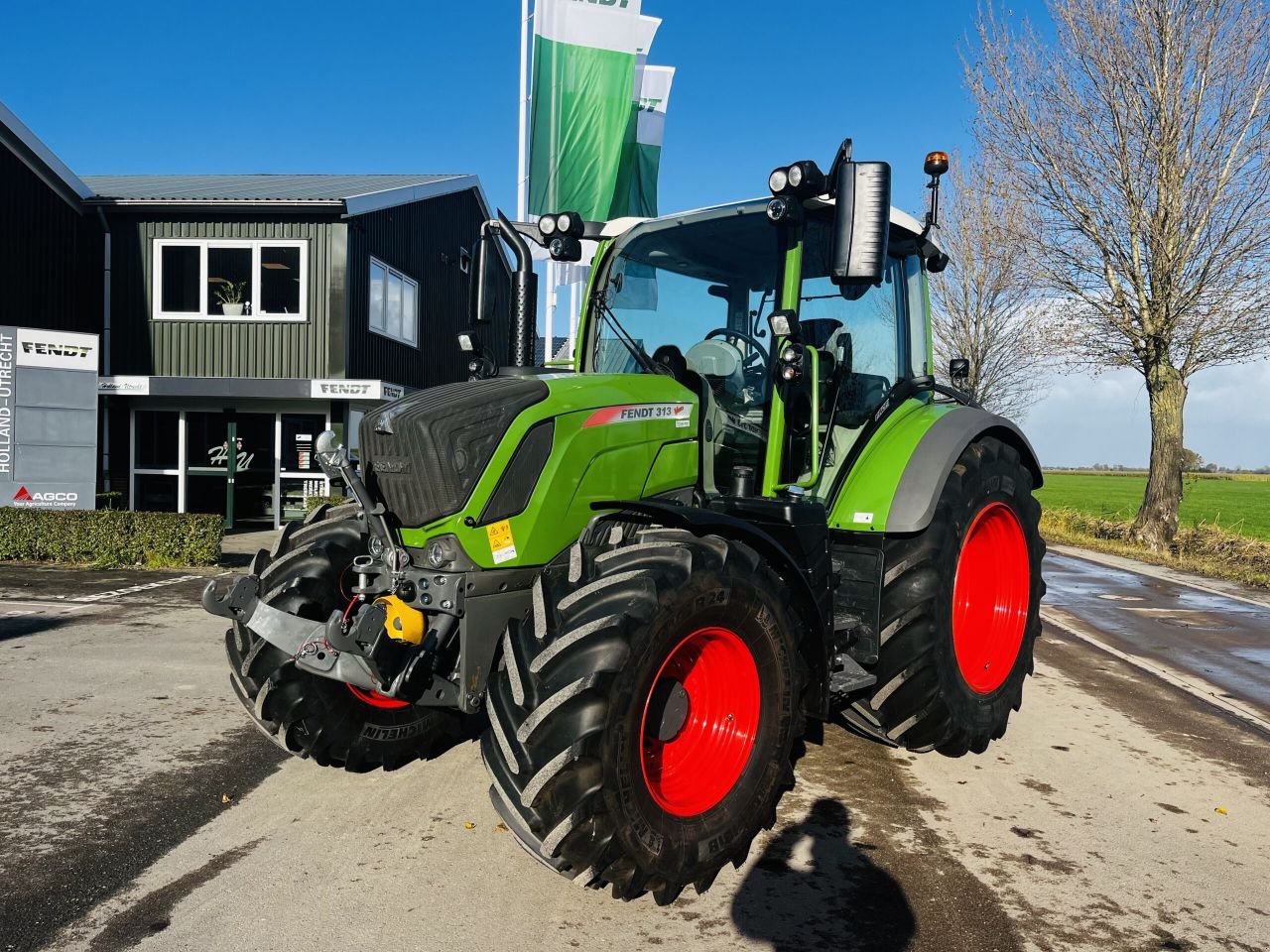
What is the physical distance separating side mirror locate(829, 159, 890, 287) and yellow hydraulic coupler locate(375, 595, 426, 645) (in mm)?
1887

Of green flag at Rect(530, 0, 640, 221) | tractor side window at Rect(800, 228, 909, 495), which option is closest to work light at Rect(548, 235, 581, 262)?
tractor side window at Rect(800, 228, 909, 495)

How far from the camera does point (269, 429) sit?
52.5ft

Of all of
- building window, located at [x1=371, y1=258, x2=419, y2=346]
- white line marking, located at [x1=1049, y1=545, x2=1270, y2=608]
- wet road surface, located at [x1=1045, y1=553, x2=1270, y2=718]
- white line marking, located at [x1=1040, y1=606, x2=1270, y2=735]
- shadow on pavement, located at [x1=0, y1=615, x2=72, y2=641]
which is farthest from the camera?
building window, located at [x1=371, y1=258, x2=419, y2=346]

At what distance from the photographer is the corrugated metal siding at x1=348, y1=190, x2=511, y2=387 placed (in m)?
16.0

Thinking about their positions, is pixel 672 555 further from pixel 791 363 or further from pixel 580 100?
pixel 580 100

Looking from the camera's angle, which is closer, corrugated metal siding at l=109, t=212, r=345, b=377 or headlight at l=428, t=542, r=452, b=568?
headlight at l=428, t=542, r=452, b=568

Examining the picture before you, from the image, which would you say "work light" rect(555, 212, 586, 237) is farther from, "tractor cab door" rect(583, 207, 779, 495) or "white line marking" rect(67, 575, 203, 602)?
"white line marking" rect(67, 575, 203, 602)

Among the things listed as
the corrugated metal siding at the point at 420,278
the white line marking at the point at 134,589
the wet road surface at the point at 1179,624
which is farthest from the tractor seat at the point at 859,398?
the corrugated metal siding at the point at 420,278

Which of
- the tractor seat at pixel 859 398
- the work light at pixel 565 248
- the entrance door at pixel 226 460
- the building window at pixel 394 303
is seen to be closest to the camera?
the work light at pixel 565 248

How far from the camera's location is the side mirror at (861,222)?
11.3ft

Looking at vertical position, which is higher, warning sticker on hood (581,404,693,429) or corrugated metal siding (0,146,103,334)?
corrugated metal siding (0,146,103,334)

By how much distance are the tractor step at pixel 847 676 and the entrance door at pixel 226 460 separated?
45.1 ft

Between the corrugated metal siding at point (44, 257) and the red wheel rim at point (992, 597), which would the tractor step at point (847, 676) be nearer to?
the red wheel rim at point (992, 597)

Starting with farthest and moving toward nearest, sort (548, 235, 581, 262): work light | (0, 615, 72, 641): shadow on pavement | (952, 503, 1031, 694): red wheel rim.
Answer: (0, 615, 72, 641): shadow on pavement → (952, 503, 1031, 694): red wheel rim → (548, 235, 581, 262): work light
